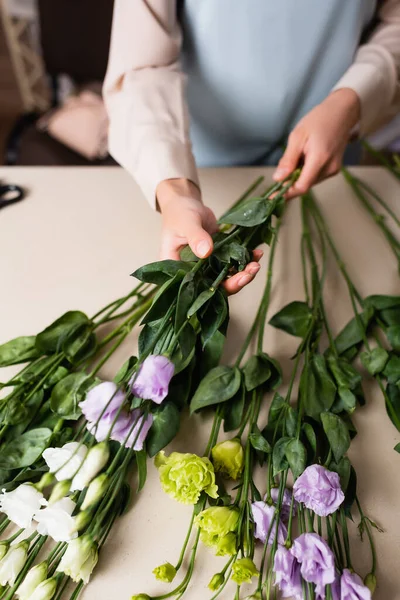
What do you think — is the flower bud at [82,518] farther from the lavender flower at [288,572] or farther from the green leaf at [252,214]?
the green leaf at [252,214]

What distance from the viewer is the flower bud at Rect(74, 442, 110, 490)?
35cm

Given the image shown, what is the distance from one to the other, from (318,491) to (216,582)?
9 centimetres

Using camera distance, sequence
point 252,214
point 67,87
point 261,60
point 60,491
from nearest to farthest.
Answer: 1. point 60,491
2. point 252,214
3. point 261,60
4. point 67,87

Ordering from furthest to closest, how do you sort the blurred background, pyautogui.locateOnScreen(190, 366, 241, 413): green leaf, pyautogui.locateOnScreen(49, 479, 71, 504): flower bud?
the blurred background, pyautogui.locateOnScreen(190, 366, 241, 413): green leaf, pyautogui.locateOnScreen(49, 479, 71, 504): flower bud

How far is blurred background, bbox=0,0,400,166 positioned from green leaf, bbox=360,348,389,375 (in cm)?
64

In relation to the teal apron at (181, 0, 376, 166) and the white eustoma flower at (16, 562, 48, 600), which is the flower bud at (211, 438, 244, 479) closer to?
the white eustoma flower at (16, 562, 48, 600)

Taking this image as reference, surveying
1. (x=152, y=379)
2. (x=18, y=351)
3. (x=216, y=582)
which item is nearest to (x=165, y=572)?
(x=216, y=582)

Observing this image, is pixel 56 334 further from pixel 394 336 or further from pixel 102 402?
pixel 394 336

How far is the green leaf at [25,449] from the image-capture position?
0.42m

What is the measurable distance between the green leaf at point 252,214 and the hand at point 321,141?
0.44ft

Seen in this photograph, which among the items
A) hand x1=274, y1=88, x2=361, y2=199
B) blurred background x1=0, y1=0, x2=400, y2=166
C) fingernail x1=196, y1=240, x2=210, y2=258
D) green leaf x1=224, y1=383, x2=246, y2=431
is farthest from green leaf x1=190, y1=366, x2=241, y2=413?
blurred background x1=0, y1=0, x2=400, y2=166

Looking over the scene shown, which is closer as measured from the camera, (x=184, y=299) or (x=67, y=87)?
(x=184, y=299)

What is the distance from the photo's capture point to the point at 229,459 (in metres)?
0.42

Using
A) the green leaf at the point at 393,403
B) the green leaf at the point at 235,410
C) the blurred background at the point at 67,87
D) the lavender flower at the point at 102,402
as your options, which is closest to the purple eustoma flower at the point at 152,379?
Answer: the lavender flower at the point at 102,402
